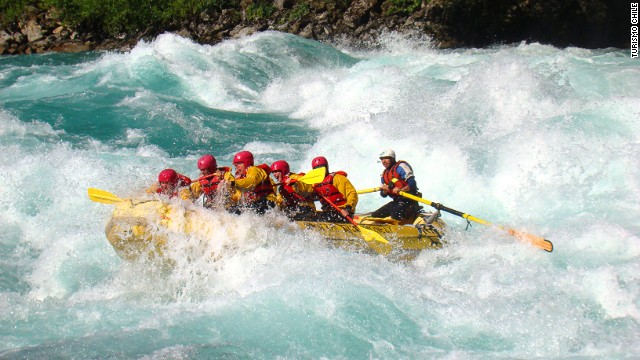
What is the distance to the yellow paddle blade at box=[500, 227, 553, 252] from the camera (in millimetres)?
6914

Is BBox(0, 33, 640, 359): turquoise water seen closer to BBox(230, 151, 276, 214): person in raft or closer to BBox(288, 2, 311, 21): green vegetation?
BBox(230, 151, 276, 214): person in raft

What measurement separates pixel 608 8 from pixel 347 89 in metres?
13.0

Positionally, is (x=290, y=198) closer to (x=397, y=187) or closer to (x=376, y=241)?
(x=376, y=241)

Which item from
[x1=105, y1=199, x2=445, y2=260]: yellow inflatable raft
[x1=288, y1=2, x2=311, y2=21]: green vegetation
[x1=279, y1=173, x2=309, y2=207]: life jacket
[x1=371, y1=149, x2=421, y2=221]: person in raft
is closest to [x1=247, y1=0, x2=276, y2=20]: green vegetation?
[x1=288, y1=2, x2=311, y2=21]: green vegetation

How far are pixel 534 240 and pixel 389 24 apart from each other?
1594cm

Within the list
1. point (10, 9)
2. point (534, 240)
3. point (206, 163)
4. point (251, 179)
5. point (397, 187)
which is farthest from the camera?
point (10, 9)

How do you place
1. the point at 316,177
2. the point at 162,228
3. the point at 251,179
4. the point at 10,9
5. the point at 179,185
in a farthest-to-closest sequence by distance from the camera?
the point at 10,9
the point at 316,177
the point at 179,185
the point at 251,179
the point at 162,228

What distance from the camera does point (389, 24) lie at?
21.9m

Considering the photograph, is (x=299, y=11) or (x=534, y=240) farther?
(x=299, y=11)

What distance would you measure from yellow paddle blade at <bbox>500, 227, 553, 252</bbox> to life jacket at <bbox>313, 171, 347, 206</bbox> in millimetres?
1908

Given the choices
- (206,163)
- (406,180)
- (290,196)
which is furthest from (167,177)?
(406,180)

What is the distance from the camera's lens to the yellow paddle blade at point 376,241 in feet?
23.8

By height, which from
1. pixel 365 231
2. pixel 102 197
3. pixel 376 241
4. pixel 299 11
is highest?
pixel 299 11

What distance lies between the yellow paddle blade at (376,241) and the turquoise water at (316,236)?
162mm
